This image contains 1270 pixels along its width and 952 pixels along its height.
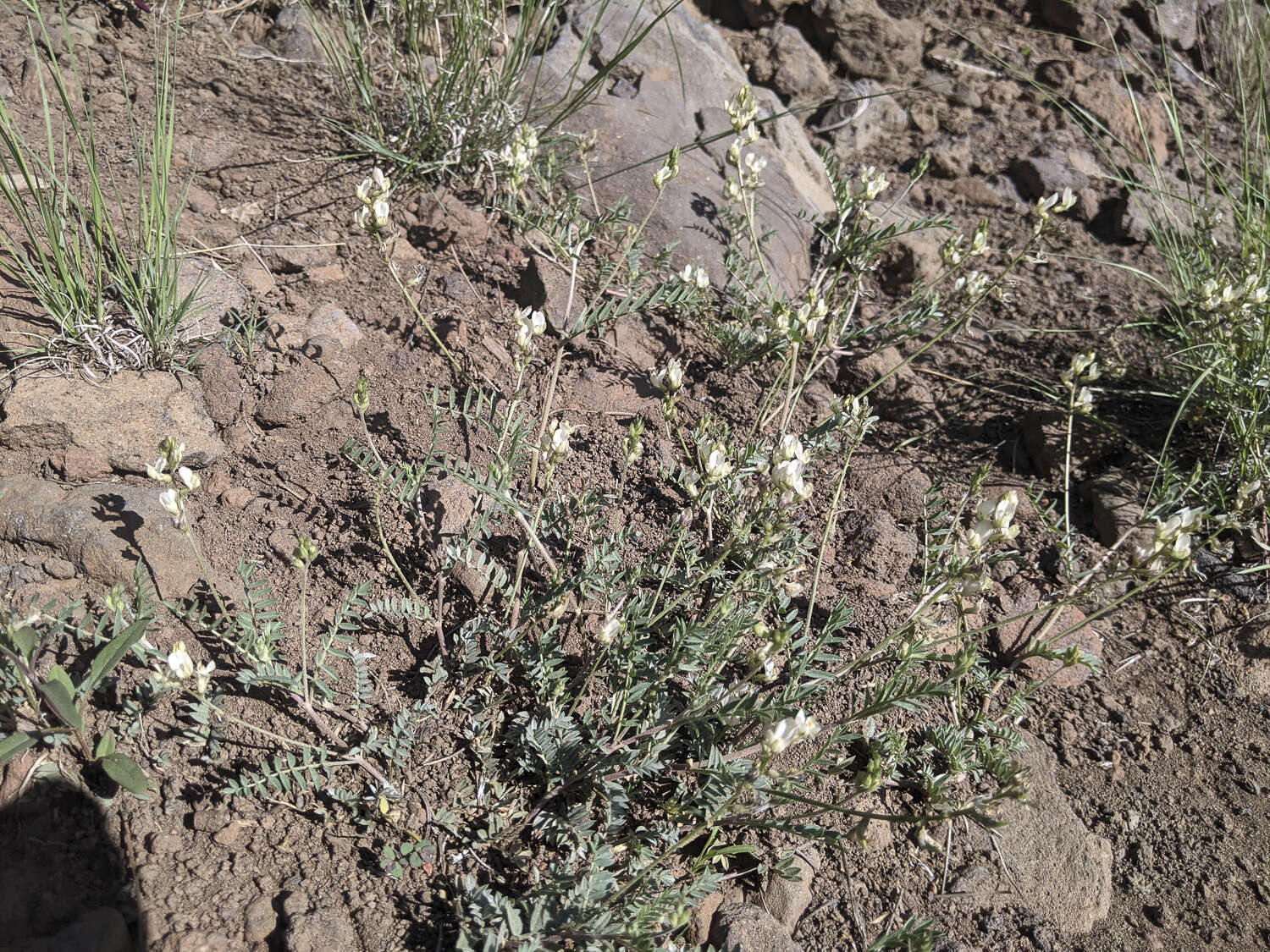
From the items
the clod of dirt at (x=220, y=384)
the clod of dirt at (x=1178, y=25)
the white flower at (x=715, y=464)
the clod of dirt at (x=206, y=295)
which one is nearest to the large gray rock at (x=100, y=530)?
the clod of dirt at (x=220, y=384)

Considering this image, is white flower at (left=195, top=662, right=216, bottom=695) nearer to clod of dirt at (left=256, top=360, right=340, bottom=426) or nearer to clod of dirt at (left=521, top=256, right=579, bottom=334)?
clod of dirt at (left=256, top=360, right=340, bottom=426)

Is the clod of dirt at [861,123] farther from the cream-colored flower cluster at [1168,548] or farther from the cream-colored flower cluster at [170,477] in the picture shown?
the cream-colored flower cluster at [170,477]

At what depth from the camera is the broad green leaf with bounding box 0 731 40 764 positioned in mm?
1656

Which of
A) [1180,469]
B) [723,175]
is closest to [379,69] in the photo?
[723,175]

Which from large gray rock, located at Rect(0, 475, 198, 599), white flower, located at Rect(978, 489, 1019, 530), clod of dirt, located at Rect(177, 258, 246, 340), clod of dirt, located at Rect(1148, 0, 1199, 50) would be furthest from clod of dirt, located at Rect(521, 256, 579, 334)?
clod of dirt, located at Rect(1148, 0, 1199, 50)

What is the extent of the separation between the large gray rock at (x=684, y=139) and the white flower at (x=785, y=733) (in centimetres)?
197

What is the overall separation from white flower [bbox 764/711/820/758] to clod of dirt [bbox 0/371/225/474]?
1615mm

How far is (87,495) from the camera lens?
7.08ft

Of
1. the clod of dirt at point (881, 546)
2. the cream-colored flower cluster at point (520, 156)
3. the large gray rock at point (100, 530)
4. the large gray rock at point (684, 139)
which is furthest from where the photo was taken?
the large gray rock at point (684, 139)

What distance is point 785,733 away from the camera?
5.45 ft

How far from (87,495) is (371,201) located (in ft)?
3.21

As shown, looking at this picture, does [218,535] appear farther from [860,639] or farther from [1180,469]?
[1180,469]

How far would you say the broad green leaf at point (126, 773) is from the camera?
66.1 inches

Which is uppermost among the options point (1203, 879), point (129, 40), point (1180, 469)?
point (129, 40)
